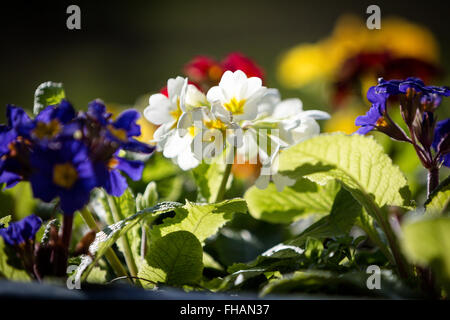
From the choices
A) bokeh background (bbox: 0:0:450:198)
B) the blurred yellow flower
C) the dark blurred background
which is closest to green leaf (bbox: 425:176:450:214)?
the blurred yellow flower

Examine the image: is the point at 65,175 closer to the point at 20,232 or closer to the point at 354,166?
A: the point at 20,232

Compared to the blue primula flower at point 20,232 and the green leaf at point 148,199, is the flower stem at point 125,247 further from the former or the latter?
the blue primula flower at point 20,232

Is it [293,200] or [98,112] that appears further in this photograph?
[293,200]

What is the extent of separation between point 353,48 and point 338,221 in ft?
2.65

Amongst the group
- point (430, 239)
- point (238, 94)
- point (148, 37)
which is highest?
point (148, 37)

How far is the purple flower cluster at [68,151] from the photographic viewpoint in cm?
49

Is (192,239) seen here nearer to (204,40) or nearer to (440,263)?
(440,263)

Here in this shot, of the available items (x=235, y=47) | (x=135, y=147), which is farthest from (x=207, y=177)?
(x=235, y=47)

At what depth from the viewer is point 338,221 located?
2.18 feet

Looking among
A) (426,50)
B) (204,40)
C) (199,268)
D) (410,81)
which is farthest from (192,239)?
(204,40)

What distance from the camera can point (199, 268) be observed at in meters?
0.58

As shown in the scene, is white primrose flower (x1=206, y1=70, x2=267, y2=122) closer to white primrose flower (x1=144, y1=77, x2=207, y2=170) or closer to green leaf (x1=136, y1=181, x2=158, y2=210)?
white primrose flower (x1=144, y1=77, x2=207, y2=170)

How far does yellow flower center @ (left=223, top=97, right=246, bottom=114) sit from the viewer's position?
0.62 metres

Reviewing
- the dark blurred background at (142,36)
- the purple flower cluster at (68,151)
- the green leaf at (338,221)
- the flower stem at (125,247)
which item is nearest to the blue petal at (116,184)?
the purple flower cluster at (68,151)
